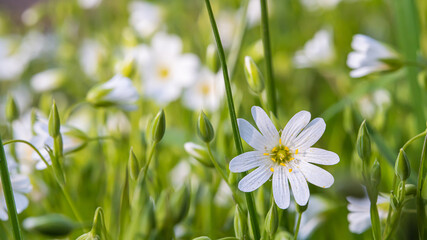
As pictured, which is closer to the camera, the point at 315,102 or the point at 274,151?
the point at 274,151

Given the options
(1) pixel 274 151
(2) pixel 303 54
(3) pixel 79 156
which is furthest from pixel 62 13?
(1) pixel 274 151

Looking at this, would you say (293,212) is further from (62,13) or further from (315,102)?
(62,13)

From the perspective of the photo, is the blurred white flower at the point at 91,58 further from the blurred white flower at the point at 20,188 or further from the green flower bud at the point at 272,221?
the green flower bud at the point at 272,221

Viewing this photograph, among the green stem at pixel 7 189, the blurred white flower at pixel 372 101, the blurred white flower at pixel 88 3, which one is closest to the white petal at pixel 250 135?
the green stem at pixel 7 189

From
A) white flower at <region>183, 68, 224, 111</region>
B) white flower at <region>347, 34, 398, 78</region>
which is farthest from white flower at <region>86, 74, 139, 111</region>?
white flower at <region>183, 68, 224, 111</region>

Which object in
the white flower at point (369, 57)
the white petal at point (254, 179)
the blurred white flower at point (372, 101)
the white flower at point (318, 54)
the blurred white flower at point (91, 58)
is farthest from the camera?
the blurred white flower at point (91, 58)
